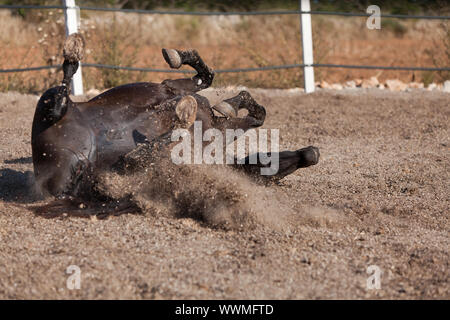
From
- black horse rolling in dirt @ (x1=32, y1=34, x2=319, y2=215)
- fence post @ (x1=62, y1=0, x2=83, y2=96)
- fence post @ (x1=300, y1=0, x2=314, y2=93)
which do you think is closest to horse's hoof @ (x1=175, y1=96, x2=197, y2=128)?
black horse rolling in dirt @ (x1=32, y1=34, x2=319, y2=215)

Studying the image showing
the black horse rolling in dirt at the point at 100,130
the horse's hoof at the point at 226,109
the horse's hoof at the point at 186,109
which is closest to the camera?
the horse's hoof at the point at 186,109

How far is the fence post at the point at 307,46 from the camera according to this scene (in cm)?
757

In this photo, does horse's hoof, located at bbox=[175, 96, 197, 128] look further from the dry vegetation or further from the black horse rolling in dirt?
the dry vegetation

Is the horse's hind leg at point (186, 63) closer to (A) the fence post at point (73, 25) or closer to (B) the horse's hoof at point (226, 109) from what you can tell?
(B) the horse's hoof at point (226, 109)

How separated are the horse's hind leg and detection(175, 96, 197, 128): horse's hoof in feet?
1.63

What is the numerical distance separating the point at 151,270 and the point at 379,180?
225 cm

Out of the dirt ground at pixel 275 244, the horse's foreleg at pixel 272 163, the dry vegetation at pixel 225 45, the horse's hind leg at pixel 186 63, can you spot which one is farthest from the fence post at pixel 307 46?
the horse's foreleg at pixel 272 163

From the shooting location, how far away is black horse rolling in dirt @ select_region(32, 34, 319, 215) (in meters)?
3.29

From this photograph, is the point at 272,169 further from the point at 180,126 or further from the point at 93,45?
the point at 93,45

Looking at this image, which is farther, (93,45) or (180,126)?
(93,45)

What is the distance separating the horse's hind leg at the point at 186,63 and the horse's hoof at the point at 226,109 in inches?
9.8

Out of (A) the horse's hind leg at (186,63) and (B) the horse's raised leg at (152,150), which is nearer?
(B) the horse's raised leg at (152,150)

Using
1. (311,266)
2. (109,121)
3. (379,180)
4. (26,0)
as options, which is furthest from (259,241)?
(26,0)
